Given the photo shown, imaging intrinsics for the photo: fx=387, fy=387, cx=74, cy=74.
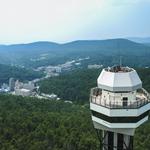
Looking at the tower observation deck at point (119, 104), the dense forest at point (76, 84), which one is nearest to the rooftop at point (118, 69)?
the tower observation deck at point (119, 104)

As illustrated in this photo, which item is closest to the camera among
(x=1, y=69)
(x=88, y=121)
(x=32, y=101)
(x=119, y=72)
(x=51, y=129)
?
(x=119, y=72)

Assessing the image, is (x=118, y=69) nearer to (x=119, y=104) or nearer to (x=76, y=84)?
(x=119, y=104)

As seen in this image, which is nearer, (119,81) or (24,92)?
(119,81)

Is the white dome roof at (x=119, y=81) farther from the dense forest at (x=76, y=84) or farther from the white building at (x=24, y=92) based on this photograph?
the white building at (x=24, y=92)

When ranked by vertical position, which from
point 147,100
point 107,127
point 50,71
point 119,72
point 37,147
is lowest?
point 50,71

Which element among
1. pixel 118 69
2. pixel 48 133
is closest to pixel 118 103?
pixel 118 69

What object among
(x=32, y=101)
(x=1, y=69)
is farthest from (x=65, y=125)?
(x=1, y=69)

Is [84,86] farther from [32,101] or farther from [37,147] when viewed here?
[37,147]
